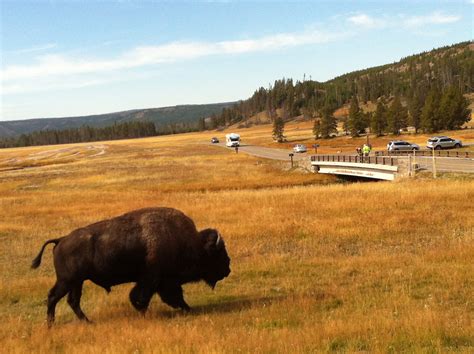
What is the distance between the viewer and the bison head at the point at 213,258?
378 inches

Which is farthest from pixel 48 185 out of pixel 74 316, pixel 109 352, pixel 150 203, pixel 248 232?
pixel 109 352

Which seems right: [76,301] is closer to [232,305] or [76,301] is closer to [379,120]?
[232,305]

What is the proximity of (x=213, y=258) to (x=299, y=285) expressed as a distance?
10.1ft

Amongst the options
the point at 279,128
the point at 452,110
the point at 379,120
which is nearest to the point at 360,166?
the point at 452,110

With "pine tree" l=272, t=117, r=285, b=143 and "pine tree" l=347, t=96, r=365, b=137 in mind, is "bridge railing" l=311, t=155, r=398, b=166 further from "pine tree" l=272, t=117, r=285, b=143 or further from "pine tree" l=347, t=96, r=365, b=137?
"pine tree" l=272, t=117, r=285, b=143

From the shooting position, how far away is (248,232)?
66.3 ft

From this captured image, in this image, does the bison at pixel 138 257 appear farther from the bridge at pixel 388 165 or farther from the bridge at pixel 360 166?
the bridge at pixel 360 166

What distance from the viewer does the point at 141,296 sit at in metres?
9.02

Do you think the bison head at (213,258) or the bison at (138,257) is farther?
the bison head at (213,258)

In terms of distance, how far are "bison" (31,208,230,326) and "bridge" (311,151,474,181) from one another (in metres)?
30.3

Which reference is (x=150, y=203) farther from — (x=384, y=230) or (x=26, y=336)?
(x=26, y=336)

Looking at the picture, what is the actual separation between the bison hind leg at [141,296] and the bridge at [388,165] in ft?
102

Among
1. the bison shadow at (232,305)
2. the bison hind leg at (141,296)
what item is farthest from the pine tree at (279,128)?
the bison hind leg at (141,296)

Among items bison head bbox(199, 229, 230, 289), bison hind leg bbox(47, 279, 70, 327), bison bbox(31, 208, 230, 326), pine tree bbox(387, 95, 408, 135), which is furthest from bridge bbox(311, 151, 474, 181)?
pine tree bbox(387, 95, 408, 135)
